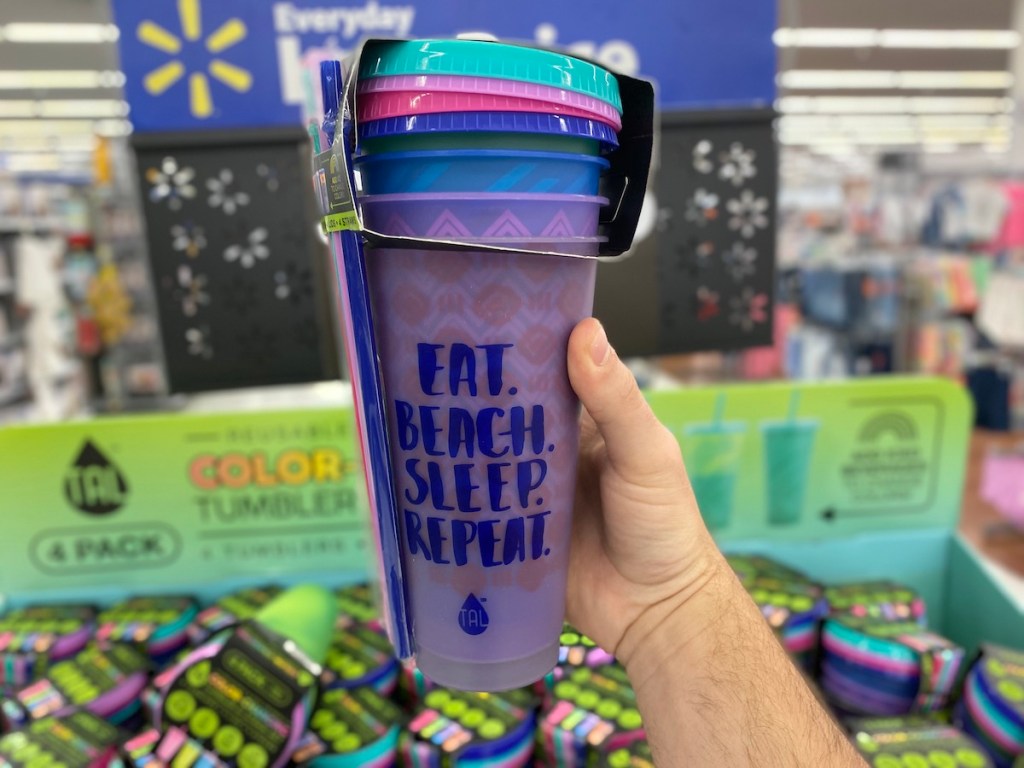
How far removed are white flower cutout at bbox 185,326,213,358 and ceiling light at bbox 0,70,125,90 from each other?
29.9 ft

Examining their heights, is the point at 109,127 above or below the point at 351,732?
above

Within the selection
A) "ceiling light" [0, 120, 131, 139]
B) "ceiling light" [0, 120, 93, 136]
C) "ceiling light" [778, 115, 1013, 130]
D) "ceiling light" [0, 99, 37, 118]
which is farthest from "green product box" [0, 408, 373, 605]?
"ceiling light" [778, 115, 1013, 130]

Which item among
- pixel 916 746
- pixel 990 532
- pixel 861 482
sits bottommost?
pixel 990 532

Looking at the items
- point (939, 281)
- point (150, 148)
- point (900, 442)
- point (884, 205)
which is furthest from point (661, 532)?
point (884, 205)

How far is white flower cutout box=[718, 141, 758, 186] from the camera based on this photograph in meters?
1.58

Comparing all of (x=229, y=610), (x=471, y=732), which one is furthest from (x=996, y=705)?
(x=229, y=610)

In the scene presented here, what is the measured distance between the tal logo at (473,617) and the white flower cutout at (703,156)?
4.03ft

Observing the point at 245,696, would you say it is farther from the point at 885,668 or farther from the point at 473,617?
the point at 885,668

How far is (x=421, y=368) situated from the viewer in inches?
24.4

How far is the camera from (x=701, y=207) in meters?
1.60

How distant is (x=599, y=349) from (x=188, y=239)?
3.93 feet

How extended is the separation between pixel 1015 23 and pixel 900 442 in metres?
8.57

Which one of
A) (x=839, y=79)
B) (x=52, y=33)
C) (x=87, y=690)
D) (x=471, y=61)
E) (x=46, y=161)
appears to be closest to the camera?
(x=471, y=61)

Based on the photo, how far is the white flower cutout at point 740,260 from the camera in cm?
164
